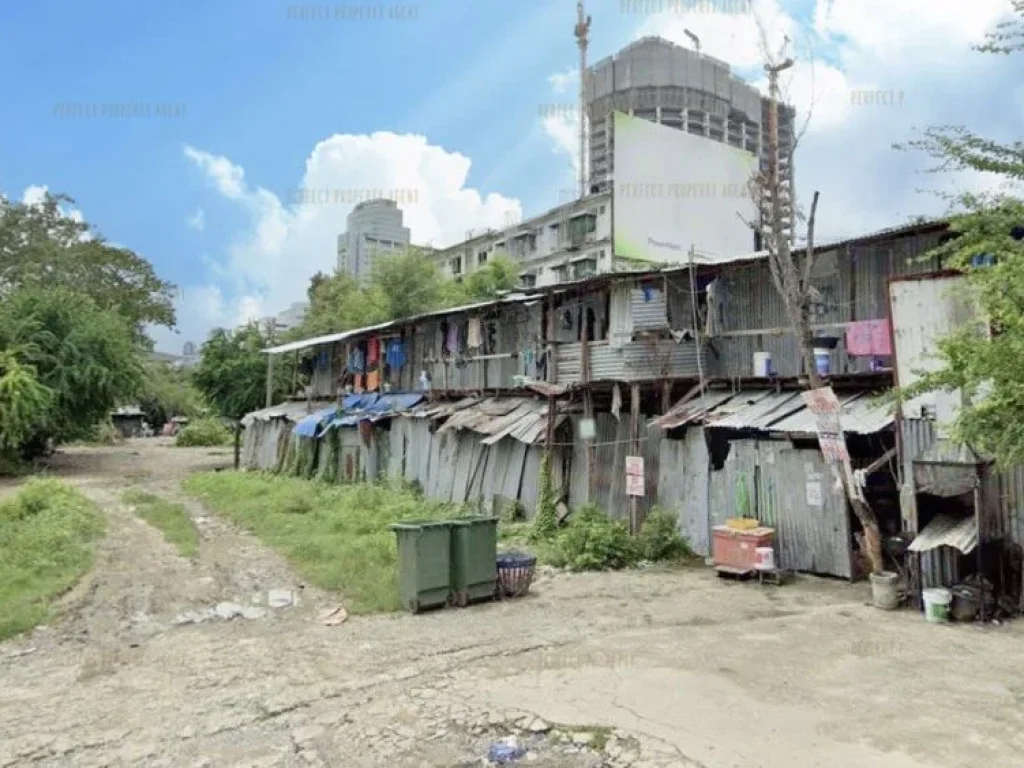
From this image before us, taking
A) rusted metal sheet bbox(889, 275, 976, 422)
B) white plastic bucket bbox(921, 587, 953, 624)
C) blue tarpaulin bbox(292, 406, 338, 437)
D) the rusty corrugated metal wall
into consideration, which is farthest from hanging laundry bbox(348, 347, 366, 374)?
white plastic bucket bbox(921, 587, 953, 624)

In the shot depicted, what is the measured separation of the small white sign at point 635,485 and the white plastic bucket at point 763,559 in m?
2.76

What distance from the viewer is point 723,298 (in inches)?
532

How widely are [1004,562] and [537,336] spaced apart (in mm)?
10528

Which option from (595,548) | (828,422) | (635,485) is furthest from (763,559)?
(635,485)

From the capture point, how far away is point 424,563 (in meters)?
8.90

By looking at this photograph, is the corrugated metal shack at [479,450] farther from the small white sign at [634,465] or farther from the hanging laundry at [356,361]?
the hanging laundry at [356,361]

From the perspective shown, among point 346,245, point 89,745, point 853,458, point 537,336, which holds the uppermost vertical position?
point 346,245

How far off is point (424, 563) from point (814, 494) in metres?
6.05

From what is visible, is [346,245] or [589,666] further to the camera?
[346,245]

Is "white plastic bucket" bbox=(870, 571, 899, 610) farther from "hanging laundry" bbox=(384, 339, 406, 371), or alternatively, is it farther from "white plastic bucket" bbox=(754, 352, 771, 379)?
"hanging laundry" bbox=(384, 339, 406, 371)

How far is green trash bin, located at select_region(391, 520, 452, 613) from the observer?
29.0 ft

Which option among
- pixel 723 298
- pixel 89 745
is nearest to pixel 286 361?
pixel 723 298

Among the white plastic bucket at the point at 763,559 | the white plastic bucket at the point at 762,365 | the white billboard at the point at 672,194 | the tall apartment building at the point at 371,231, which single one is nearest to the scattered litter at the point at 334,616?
the white plastic bucket at the point at 763,559

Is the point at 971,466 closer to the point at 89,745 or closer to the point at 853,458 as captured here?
the point at 853,458
